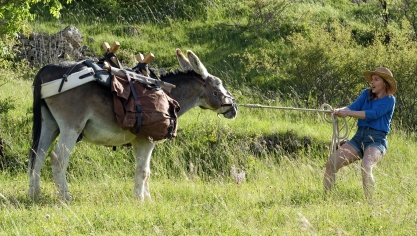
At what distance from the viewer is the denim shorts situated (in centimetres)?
802

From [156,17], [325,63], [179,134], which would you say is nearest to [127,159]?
[179,134]

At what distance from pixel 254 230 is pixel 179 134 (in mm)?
5773

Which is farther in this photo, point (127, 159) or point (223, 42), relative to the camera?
point (223, 42)

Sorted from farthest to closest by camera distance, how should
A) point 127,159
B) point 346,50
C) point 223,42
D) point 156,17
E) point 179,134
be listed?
point 156,17
point 223,42
point 346,50
point 179,134
point 127,159

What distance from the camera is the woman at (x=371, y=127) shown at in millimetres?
7961

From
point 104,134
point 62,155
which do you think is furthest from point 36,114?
point 104,134

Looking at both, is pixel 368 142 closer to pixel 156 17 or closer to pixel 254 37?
pixel 254 37

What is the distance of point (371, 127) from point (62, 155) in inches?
158

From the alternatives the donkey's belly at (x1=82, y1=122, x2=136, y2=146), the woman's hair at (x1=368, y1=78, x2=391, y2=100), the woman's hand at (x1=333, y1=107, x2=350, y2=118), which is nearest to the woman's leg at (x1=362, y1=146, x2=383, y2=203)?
the woman's hand at (x1=333, y1=107, x2=350, y2=118)

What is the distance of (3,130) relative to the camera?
11.2 m

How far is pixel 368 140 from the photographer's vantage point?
8.07 meters

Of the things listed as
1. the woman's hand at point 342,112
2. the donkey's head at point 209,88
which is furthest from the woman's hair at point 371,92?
the donkey's head at point 209,88

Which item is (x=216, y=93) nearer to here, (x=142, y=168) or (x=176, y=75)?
(x=176, y=75)

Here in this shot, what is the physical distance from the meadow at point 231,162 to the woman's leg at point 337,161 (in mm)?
193
